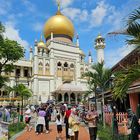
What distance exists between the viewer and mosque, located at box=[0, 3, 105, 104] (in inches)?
1847

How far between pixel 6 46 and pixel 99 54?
109ft

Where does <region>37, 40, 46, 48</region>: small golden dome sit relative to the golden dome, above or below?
below

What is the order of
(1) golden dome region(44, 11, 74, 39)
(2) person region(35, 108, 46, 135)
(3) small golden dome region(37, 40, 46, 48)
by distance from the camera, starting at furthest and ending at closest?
1. (1) golden dome region(44, 11, 74, 39)
2. (3) small golden dome region(37, 40, 46, 48)
3. (2) person region(35, 108, 46, 135)

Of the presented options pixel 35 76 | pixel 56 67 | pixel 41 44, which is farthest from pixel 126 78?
pixel 41 44

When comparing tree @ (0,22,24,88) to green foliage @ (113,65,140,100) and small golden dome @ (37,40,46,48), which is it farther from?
small golden dome @ (37,40,46,48)

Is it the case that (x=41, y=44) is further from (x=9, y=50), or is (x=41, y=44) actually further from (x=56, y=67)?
(x=9, y=50)

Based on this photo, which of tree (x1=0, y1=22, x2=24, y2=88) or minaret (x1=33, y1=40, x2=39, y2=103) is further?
minaret (x1=33, y1=40, x2=39, y2=103)

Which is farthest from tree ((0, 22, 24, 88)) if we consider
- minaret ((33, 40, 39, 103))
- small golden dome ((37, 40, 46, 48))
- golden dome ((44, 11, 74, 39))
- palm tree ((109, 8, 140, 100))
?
golden dome ((44, 11, 74, 39))

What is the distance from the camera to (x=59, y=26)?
55125 millimetres

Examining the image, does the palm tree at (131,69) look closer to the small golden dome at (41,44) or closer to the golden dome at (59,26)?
the small golden dome at (41,44)

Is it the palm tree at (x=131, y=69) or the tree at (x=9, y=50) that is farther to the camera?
the tree at (x=9, y=50)

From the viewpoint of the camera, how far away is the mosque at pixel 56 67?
46.9 meters

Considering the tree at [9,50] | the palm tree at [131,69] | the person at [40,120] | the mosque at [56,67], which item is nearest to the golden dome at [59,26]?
the mosque at [56,67]

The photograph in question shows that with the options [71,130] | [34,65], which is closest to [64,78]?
[34,65]
